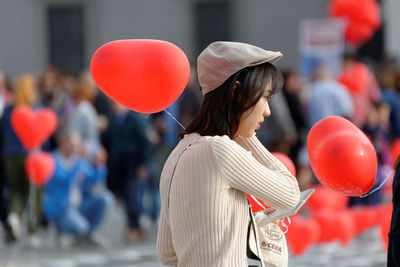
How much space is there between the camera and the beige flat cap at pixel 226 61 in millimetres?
2707

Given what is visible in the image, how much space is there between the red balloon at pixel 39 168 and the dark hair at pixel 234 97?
5796 mm

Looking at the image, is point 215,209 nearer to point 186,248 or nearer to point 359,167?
point 186,248

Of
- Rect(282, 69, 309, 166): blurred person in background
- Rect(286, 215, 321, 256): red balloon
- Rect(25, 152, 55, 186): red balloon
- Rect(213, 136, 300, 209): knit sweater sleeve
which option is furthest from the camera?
Rect(282, 69, 309, 166): blurred person in background

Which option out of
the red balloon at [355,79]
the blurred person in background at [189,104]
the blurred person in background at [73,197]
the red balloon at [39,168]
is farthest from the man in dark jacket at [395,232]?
the red balloon at [355,79]

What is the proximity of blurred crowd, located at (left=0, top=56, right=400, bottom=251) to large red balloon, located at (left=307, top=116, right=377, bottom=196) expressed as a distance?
5185 mm

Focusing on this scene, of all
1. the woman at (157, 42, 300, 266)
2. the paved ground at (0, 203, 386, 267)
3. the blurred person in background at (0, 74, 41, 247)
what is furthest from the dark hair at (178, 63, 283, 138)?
the blurred person in background at (0, 74, 41, 247)

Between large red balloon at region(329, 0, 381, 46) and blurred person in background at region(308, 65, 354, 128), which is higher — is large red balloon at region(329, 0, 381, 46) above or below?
above

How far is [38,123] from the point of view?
814cm

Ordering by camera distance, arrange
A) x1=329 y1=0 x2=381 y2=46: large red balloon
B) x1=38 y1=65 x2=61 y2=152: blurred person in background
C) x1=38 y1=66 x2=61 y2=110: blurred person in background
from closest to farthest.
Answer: x1=38 y1=65 x2=61 y2=152: blurred person in background < x1=38 y1=66 x2=61 y2=110: blurred person in background < x1=329 y1=0 x2=381 y2=46: large red balloon

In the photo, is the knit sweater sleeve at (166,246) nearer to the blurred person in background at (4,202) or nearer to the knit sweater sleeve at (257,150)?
the knit sweater sleeve at (257,150)

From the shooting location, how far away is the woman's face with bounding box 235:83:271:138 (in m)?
2.76

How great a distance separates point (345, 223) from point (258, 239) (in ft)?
15.1

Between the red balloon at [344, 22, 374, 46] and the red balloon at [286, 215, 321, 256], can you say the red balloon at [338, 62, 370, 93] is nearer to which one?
the red balloon at [344, 22, 374, 46]

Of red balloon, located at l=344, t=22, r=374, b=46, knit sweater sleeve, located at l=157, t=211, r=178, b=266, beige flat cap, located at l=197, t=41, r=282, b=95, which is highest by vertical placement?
beige flat cap, located at l=197, t=41, r=282, b=95
